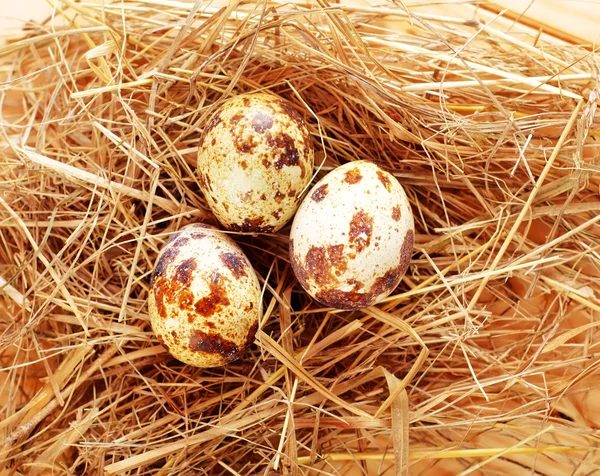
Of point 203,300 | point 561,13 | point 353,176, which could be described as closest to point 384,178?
point 353,176

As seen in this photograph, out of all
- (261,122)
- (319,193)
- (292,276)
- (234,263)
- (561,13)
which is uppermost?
(561,13)

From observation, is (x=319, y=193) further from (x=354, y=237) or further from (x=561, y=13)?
(x=561, y=13)

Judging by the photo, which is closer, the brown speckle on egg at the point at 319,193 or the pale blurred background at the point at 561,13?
the brown speckle on egg at the point at 319,193

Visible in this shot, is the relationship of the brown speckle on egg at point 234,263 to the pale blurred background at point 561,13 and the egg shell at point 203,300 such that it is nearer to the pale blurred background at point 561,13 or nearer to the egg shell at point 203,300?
the egg shell at point 203,300

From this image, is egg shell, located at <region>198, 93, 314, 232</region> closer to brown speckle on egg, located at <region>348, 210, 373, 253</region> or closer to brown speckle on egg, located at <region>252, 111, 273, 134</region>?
brown speckle on egg, located at <region>252, 111, 273, 134</region>

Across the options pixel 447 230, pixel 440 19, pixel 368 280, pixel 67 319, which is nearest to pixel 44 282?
pixel 67 319

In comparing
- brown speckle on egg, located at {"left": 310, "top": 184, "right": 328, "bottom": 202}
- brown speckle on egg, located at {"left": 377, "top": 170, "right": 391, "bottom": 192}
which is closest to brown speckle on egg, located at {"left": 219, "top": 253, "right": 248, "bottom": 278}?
brown speckle on egg, located at {"left": 310, "top": 184, "right": 328, "bottom": 202}

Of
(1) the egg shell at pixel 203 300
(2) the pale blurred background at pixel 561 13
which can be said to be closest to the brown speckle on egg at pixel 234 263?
(1) the egg shell at pixel 203 300

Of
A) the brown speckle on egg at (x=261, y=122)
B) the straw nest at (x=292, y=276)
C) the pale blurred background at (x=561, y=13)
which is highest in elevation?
the pale blurred background at (x=561, y=13)
